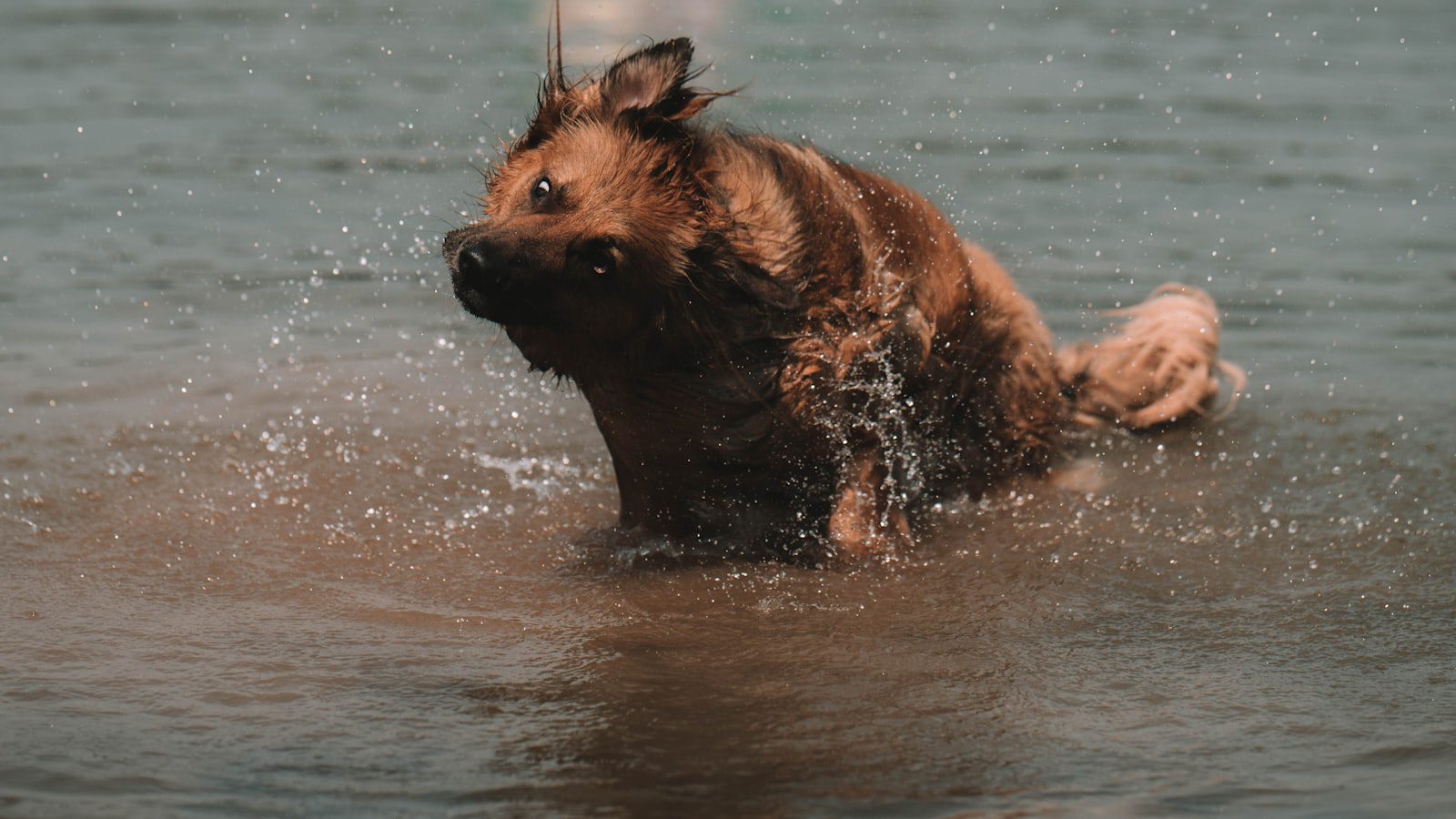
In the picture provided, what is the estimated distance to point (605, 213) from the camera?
15.8 ft

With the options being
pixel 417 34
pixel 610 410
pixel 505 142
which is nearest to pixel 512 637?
pixel 610 410

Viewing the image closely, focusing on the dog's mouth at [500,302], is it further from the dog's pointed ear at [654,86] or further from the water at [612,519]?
the water at [612,519]

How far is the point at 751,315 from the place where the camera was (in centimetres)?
511

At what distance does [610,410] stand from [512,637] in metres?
0.98

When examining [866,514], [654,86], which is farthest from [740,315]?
[866,514]

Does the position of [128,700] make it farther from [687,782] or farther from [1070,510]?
[1070,510]

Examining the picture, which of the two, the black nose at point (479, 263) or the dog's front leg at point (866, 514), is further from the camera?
the dog's front leg at point (866, 514)

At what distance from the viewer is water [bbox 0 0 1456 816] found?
3.71m

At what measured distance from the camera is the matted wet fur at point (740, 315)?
4.86 metres

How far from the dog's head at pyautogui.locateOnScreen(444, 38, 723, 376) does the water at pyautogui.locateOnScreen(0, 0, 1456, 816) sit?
75cm

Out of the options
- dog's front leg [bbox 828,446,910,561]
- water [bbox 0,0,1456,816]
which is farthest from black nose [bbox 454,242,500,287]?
dog's front leg [bbox 828,446,910,561]

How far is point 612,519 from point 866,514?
3.29 feet

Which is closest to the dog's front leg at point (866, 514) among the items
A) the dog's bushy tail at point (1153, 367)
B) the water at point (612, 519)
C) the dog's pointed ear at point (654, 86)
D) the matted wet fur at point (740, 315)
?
the matted wet fur at point (740, 315)

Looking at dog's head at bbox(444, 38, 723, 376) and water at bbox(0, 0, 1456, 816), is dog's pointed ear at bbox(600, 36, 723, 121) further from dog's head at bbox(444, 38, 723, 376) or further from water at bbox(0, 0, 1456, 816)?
water at bbox(0, 0, 1456, 816)
